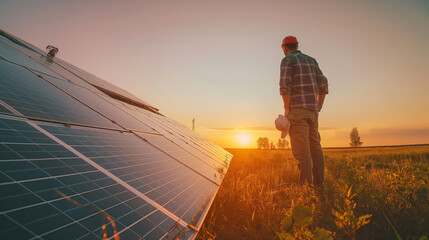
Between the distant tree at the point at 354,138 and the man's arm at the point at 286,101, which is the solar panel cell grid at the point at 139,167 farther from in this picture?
the distant tree at the point at 354,138

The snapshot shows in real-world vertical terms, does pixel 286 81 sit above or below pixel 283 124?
above

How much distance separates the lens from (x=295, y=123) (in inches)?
162

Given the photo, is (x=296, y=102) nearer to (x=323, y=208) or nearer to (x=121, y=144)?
(x=323, y=208)

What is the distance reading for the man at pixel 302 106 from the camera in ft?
13.1

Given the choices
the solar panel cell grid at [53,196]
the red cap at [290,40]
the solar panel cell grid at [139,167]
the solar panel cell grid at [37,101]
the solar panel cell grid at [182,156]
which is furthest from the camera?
the red cap at [290,40]

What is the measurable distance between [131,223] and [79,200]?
37 centimetres

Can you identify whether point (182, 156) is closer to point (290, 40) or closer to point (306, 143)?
point (306, 143)

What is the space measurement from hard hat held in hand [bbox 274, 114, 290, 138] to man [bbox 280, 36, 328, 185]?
164 mm

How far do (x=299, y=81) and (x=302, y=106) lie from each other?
59 centimetres

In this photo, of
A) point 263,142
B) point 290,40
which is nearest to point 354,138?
point 263,142

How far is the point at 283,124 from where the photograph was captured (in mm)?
4004

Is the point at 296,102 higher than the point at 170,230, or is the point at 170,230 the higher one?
the point at 296,102

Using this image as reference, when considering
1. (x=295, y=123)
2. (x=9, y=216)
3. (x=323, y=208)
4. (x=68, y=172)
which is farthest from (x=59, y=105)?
(x=323, y=208)

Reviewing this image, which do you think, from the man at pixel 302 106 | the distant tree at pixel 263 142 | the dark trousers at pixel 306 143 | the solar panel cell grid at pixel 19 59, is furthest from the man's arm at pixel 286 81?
the distant tree at pixel 263 142
